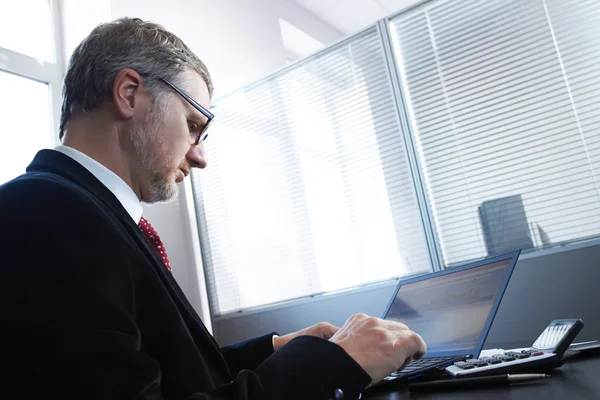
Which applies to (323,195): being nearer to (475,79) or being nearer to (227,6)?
(475,79)

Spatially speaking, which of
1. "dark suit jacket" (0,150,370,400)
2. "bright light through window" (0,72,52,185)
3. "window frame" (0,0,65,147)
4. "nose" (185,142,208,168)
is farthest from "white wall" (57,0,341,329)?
"dark suit jacket" (0,150,370,400)

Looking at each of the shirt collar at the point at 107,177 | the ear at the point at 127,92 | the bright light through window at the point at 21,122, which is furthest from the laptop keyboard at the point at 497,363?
the bright light through window at the point at 21,122

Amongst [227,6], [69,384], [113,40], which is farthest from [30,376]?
[227,6]

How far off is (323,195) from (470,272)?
1.18m

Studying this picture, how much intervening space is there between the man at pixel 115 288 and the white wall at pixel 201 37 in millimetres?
1411

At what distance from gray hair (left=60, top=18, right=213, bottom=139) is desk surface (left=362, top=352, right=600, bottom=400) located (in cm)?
71

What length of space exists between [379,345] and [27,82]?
2.24 m

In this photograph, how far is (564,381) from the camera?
651mm

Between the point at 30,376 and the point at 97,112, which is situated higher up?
the point at 97,112

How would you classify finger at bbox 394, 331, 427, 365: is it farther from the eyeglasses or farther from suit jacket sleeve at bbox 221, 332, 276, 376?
the eyeglasses

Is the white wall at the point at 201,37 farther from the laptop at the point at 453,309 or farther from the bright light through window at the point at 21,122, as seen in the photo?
the laptop at the point at 453,309

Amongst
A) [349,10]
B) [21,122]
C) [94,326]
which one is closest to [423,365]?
[94,326]

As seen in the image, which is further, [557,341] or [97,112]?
[97,112]

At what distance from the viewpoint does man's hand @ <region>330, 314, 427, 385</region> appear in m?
0.67
